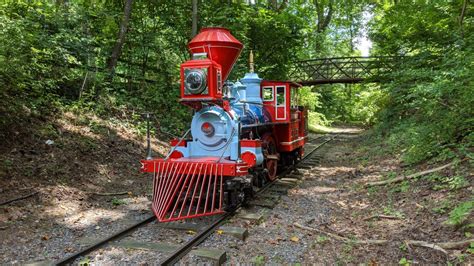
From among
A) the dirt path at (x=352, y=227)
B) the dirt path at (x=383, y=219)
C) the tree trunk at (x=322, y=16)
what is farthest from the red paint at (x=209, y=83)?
the tree trunk at (x=322, y=16)

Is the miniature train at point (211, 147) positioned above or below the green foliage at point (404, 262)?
above

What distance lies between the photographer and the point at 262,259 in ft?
14.7

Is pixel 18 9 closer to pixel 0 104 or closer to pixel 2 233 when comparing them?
pixel 0 104

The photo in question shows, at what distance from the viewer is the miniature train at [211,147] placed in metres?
6.05

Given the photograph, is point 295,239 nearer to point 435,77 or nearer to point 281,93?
point 435,77

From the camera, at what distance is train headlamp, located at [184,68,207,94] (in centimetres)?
623

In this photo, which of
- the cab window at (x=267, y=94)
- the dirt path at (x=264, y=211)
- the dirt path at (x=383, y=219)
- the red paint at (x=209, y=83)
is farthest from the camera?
the cab window at (x=267, y=94)

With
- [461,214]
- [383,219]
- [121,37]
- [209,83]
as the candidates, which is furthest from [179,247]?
[121,37]

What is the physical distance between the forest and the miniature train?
1944 millimetres

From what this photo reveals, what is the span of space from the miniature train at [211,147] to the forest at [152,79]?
1944 millimetres

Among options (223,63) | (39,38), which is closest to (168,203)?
(223,63)

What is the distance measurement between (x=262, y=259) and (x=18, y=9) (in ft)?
28.5

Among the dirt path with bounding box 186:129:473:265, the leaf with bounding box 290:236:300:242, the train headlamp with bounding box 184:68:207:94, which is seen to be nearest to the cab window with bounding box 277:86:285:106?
the dirt path with bounding box 186:129:473:265

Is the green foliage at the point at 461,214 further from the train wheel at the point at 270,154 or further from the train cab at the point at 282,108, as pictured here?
the train cab at the point at 282,108
